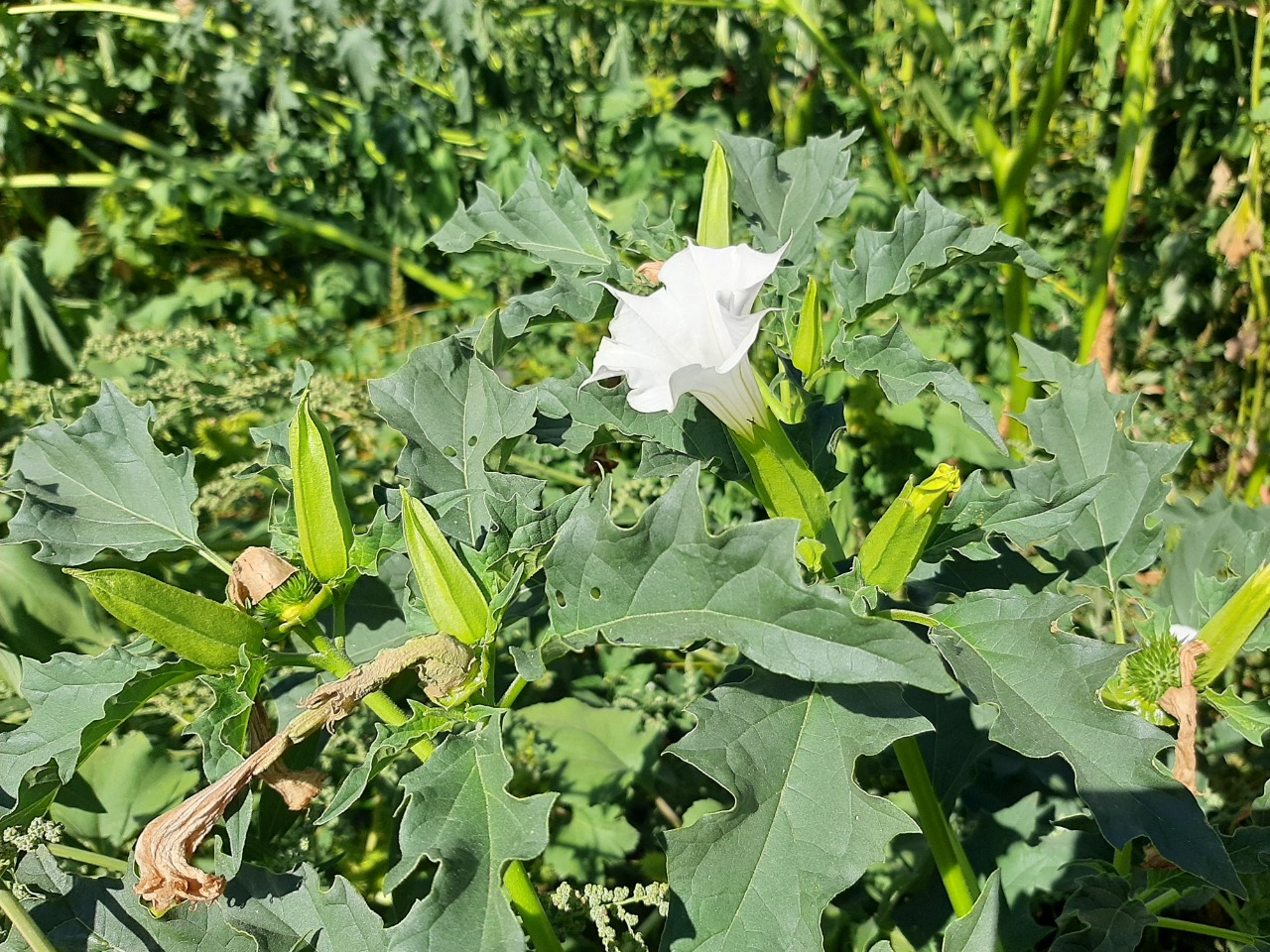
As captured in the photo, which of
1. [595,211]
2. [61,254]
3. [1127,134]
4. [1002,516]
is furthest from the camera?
[61,254]

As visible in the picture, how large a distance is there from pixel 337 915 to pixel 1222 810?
1.11 meters

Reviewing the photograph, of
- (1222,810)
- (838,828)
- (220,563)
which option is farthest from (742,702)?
(1222,810)

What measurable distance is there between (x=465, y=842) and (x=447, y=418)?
480 millimetres

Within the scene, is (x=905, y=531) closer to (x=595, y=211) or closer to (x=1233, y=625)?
(x=1233, y=625)

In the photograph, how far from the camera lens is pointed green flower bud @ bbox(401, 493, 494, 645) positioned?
87 centimetres

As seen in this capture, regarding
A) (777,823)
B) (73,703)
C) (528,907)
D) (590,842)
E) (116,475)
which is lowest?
(590,842)

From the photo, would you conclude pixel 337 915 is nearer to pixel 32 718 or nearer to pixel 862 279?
pixel 32 718

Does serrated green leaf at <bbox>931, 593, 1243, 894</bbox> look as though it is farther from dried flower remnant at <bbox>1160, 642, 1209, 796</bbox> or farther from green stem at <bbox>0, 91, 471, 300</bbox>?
green stem at <bbox>0, 91, 471, 300</bbox>

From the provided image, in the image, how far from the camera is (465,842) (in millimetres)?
776

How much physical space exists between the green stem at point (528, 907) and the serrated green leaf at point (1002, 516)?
1.55ft

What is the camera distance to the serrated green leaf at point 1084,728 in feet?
2.70

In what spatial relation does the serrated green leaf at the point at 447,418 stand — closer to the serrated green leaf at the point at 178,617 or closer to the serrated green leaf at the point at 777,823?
the serrated green leaf at the point at 178,617

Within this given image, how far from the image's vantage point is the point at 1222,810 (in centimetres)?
136

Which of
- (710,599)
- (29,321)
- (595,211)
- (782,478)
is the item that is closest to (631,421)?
(782,478)
